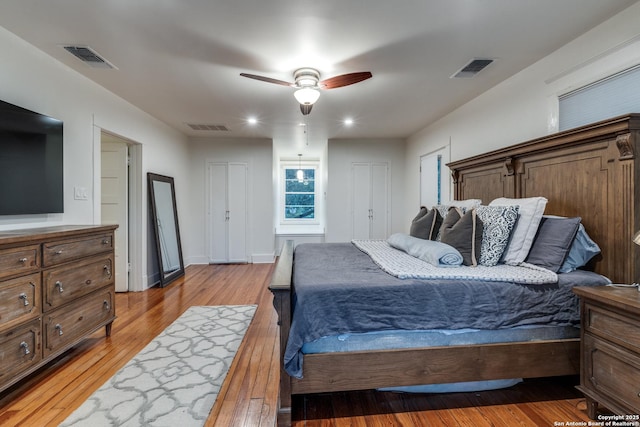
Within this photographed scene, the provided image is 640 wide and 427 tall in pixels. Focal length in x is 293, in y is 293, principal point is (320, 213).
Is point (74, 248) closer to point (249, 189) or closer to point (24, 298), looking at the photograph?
point (24, 298)

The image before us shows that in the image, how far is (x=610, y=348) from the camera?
1.48m

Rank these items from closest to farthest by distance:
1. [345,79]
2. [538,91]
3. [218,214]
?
1. [345,79]
2. [538,91]
3. [218,214]

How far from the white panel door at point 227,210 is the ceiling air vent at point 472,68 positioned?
4.13m

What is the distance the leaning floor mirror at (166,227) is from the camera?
4.29 m

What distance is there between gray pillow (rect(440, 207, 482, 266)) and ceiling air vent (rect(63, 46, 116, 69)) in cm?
327

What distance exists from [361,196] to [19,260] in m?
4.99

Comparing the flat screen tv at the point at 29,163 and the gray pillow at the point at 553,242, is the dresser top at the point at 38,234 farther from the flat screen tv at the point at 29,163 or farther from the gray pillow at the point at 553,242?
the gray pillow at the point at 553,242

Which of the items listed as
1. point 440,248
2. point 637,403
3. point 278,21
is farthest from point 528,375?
point 278,21

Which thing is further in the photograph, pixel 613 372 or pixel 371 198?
pixel 371 198

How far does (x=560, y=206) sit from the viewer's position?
90.2 inches

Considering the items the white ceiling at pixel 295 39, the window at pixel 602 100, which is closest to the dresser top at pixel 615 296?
the window at pixel 602 100

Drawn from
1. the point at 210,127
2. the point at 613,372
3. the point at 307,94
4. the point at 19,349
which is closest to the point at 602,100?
the point at 613,372

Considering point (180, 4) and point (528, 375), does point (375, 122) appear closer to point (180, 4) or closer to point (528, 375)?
point (180, 4)

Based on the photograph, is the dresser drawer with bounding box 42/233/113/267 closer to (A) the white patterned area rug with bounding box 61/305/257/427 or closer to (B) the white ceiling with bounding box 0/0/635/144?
(A) the white patterned area rug with bounding box 61/305/257/427
